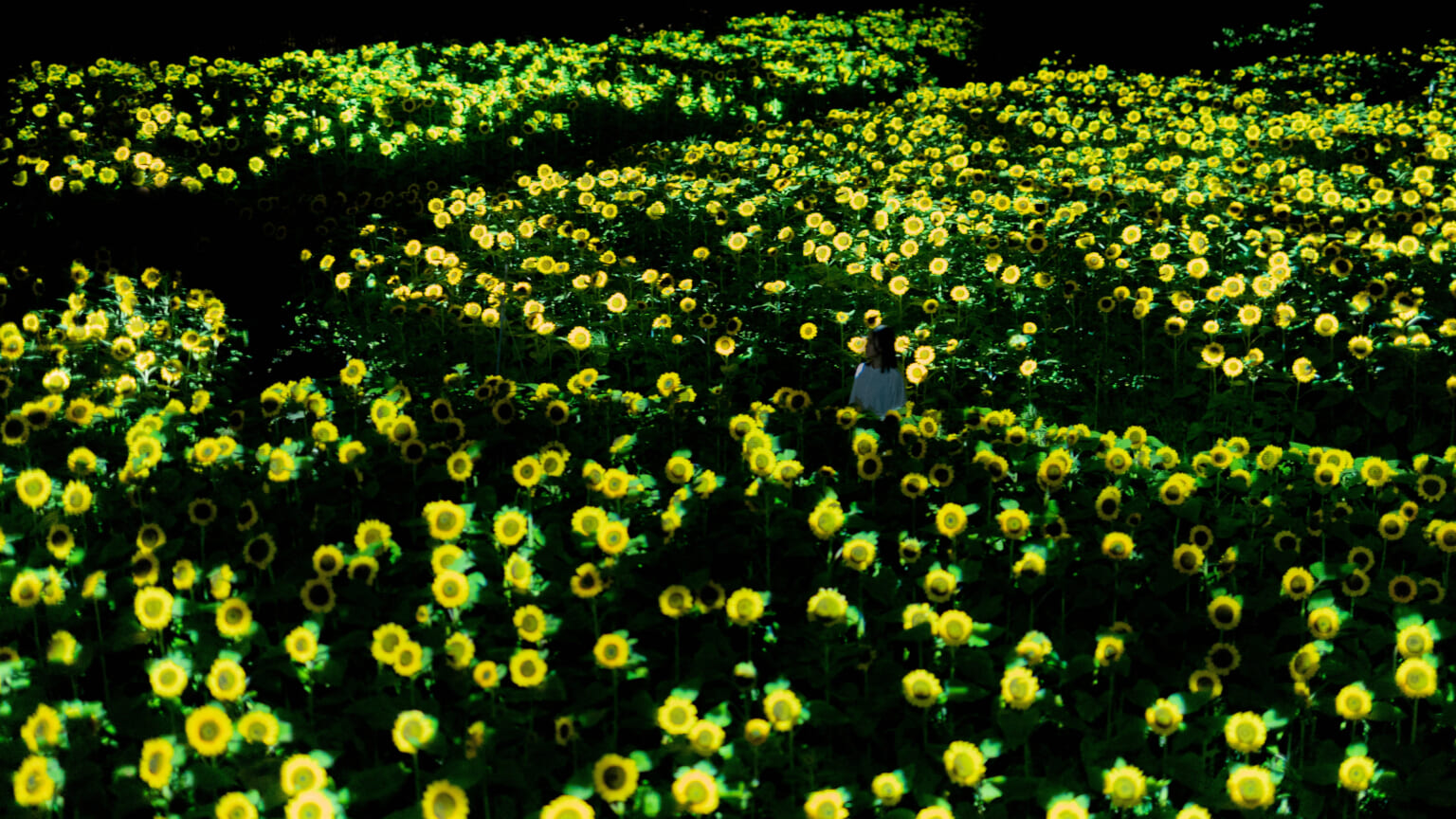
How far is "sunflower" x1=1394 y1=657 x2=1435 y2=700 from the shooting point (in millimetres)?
2369

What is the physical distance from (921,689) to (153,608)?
6.69 feet

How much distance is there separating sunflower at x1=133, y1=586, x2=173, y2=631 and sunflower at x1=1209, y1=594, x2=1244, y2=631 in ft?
9.34

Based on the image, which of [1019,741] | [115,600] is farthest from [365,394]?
[1019,741]

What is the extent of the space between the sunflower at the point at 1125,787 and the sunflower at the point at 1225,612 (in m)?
0.61

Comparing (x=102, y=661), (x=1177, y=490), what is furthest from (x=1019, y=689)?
(x=102, y=661)

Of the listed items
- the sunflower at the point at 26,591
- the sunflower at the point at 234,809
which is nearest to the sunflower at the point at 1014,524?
the sunflower at the point at 234,809

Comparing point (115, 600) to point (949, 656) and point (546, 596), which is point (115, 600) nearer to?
point (546, 596)

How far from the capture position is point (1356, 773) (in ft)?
7.29

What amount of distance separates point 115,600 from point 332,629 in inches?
24.1

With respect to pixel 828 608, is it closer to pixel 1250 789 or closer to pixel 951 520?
pixel 951 520

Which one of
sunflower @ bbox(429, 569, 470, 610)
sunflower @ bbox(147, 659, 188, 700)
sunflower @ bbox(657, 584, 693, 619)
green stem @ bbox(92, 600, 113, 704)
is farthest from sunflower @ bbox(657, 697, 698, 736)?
green stem @ bbox(92, 600, 113, 704)

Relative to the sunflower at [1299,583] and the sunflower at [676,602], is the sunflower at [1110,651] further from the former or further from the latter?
the sunflower at [676,602]

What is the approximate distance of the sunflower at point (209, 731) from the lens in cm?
214

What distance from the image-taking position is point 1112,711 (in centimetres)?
257
